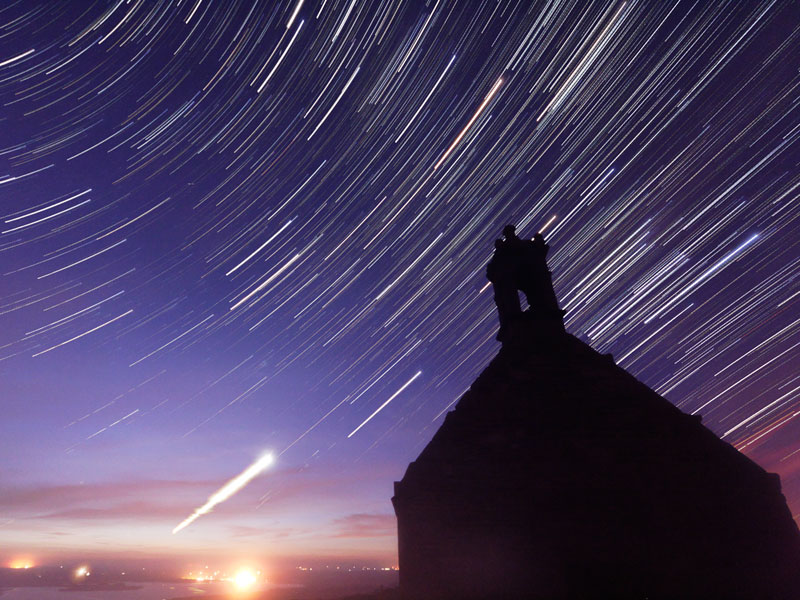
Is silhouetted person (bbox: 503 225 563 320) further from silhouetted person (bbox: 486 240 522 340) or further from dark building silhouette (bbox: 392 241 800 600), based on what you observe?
dark building silhouette (bbox: 392 241 800 600)

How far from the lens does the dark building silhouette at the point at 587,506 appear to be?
30.0 ft

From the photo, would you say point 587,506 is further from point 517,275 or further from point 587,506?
point 517,275

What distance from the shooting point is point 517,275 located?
15.3 metres

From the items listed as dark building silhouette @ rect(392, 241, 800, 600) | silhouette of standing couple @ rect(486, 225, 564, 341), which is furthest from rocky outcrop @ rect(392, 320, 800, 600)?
silhouette of standing couple @ rect(486, 225, 564, 341)

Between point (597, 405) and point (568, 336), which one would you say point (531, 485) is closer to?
point (597, 405)

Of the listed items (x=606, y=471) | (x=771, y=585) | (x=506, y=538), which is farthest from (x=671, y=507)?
(x=506, y=538)

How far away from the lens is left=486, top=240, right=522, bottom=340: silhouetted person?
14851mm

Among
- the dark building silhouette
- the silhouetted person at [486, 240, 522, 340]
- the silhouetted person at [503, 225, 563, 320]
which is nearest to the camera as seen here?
the dark building silhouette

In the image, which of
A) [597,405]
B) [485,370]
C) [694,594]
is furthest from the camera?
[485,370]

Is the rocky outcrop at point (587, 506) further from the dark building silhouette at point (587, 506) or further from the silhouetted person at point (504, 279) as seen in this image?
the silhouetted person at point (504, 279)

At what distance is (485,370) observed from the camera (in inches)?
491

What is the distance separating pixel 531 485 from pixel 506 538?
1308 mm

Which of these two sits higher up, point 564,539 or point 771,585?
point 564,539

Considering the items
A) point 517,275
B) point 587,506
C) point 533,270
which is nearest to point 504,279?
point 517,275
